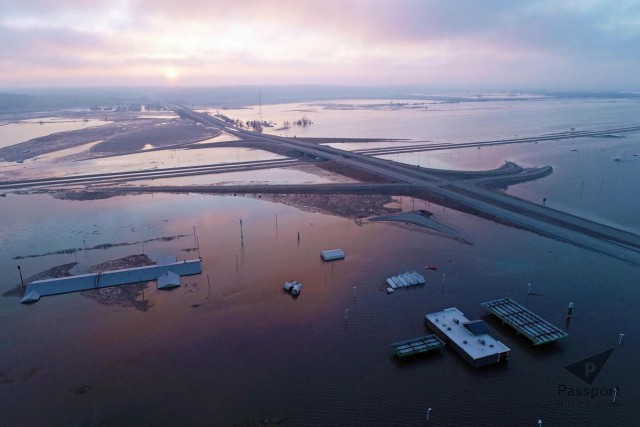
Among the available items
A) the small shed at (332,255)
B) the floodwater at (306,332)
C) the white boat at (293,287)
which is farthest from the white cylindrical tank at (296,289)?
the small shed at (332,255)

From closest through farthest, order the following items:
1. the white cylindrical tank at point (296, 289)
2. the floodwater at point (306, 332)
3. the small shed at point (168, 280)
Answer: the floodwater at point (306, 332)
the white cylindrical tank at point (296, 289)
the small shed at point (168, 280)

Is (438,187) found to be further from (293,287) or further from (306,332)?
(306,332)

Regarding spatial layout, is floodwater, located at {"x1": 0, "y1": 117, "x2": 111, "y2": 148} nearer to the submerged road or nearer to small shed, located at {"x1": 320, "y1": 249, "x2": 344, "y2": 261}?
the submerged road

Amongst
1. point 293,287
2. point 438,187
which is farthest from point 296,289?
point 438,187

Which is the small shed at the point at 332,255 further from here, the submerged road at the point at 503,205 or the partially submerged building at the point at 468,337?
the submerged road at the point at 503,205

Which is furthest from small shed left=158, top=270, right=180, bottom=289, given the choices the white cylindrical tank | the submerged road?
the submerged road

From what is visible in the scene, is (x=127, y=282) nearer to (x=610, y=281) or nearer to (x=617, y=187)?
(x=610, y=281)
